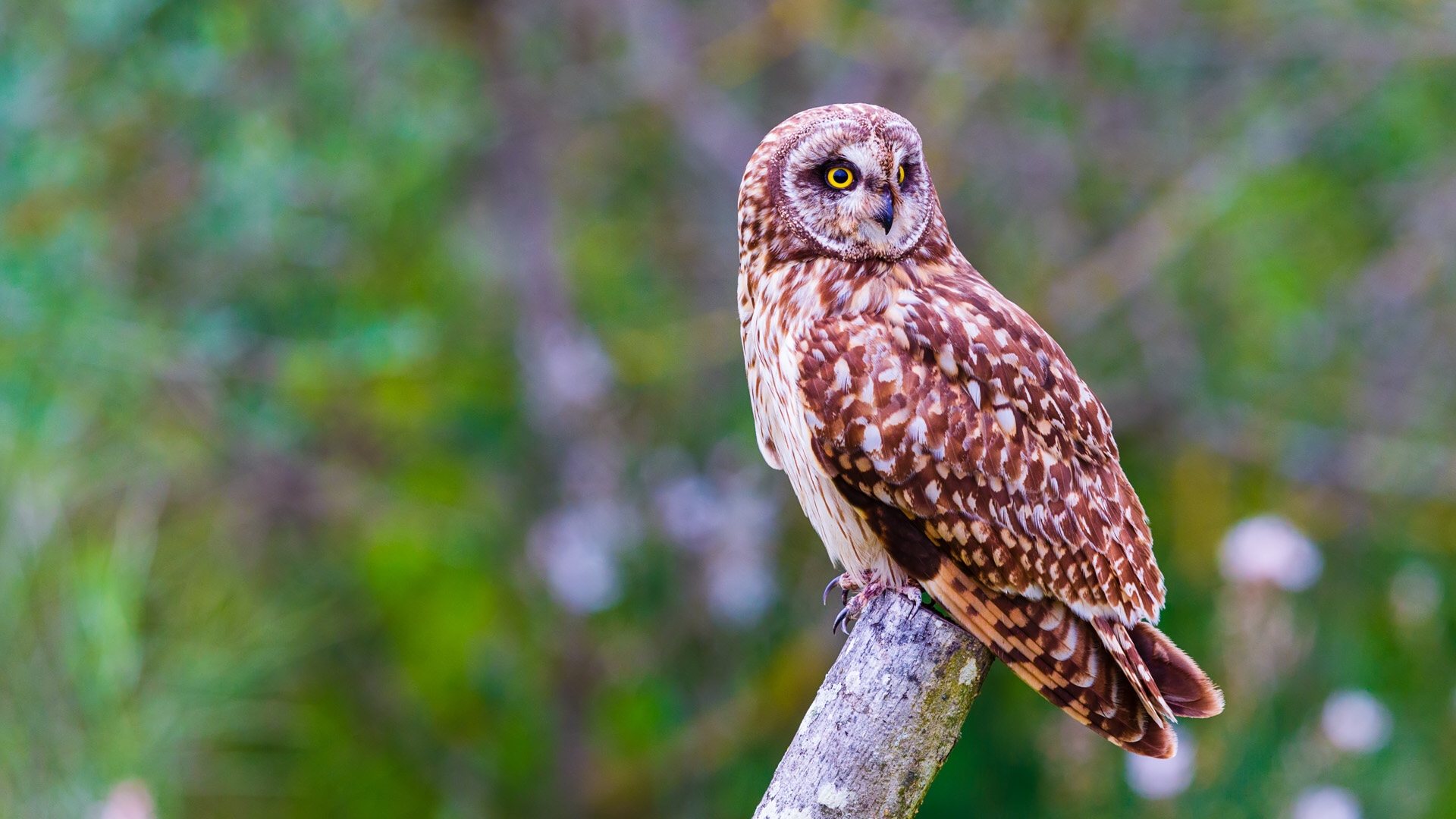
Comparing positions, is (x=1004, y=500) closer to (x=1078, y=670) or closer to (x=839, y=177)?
(x=1078, y=670)

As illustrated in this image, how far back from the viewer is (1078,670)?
1999mm

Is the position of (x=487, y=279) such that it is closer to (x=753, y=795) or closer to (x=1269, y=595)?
(x=753, y=795)

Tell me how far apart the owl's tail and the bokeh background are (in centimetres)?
153

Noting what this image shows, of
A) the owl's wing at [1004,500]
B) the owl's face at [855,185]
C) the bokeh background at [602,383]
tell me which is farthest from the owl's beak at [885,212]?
the bokeh background at [602,383]

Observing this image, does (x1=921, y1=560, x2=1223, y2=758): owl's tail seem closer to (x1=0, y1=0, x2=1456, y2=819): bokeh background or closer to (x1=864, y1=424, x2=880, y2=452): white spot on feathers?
(x1=864, y1=424, x2=880, y2=452): white spot on feathers

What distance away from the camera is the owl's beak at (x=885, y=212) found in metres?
2.24

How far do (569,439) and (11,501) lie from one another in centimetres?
219

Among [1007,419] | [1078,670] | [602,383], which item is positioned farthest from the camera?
[602,383]

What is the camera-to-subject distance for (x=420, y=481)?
6.77 meters

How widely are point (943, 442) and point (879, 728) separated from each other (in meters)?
0.57

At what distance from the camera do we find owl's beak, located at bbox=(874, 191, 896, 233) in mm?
2238

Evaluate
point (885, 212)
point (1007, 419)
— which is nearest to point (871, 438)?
point (1007, 419)

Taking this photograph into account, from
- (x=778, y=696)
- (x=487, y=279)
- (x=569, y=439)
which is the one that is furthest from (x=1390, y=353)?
(x=487, y=279)

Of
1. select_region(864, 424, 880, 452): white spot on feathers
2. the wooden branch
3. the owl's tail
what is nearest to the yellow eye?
select_region(864, 424, 880, 452): white spot on feathers
